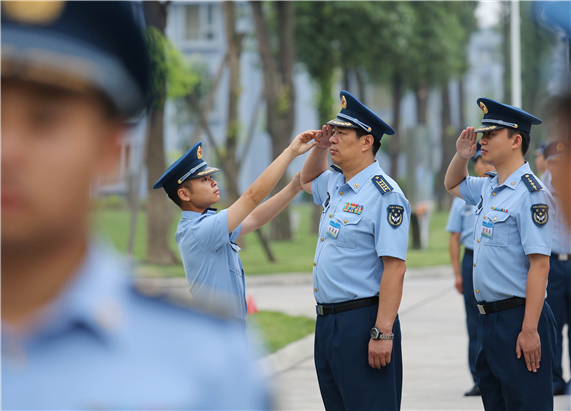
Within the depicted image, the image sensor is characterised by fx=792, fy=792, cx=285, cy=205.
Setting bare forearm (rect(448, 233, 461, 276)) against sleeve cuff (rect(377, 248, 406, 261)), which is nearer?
sleeve cuff (rect(377, 248, 406, 261))

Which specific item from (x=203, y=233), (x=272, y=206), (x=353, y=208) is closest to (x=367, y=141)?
(x=353, y=208)

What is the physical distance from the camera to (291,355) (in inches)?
310

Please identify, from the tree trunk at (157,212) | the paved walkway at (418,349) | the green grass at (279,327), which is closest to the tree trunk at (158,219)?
the tree trunk at (157,212)

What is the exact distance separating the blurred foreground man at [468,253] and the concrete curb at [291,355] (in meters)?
1.83

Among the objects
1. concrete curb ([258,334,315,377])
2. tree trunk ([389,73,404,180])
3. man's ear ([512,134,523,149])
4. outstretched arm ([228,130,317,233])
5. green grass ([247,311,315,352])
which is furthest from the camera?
tree trunk ([389,73,404,180])

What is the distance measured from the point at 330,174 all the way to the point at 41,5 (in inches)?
140

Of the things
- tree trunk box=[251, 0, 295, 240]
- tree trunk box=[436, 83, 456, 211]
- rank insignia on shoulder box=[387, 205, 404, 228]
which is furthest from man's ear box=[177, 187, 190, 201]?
tree trunk box=[436, 83, 456, 211]

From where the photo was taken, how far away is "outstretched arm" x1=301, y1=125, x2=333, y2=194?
4207mm

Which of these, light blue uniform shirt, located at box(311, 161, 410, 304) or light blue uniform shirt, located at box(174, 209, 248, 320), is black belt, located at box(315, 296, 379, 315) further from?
light blue uniform shirt, located at box(174, 209, 248, 320)

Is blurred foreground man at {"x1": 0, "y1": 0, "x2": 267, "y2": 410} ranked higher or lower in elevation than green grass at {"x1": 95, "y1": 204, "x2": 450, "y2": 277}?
higher

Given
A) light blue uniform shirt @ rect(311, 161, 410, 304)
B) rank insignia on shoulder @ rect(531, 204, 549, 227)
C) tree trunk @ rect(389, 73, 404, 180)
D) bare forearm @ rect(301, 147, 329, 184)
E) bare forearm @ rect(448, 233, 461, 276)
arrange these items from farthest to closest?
tree trunk @ rect(389, 73, 404, 180) → bare forearm @ rect(448, 233, 461, 276) → bare forearm @ rect(301, 147, 329, 184) → rank insignia on shoulder @ rect(531, 204, 549, 227) → light blue uniform shirt @ rect(311, 161, 410, 304)

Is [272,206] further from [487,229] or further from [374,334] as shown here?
[487,229]

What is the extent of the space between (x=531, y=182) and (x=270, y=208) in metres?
1.42

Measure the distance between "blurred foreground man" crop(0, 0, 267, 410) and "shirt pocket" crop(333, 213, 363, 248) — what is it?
2.95 m
